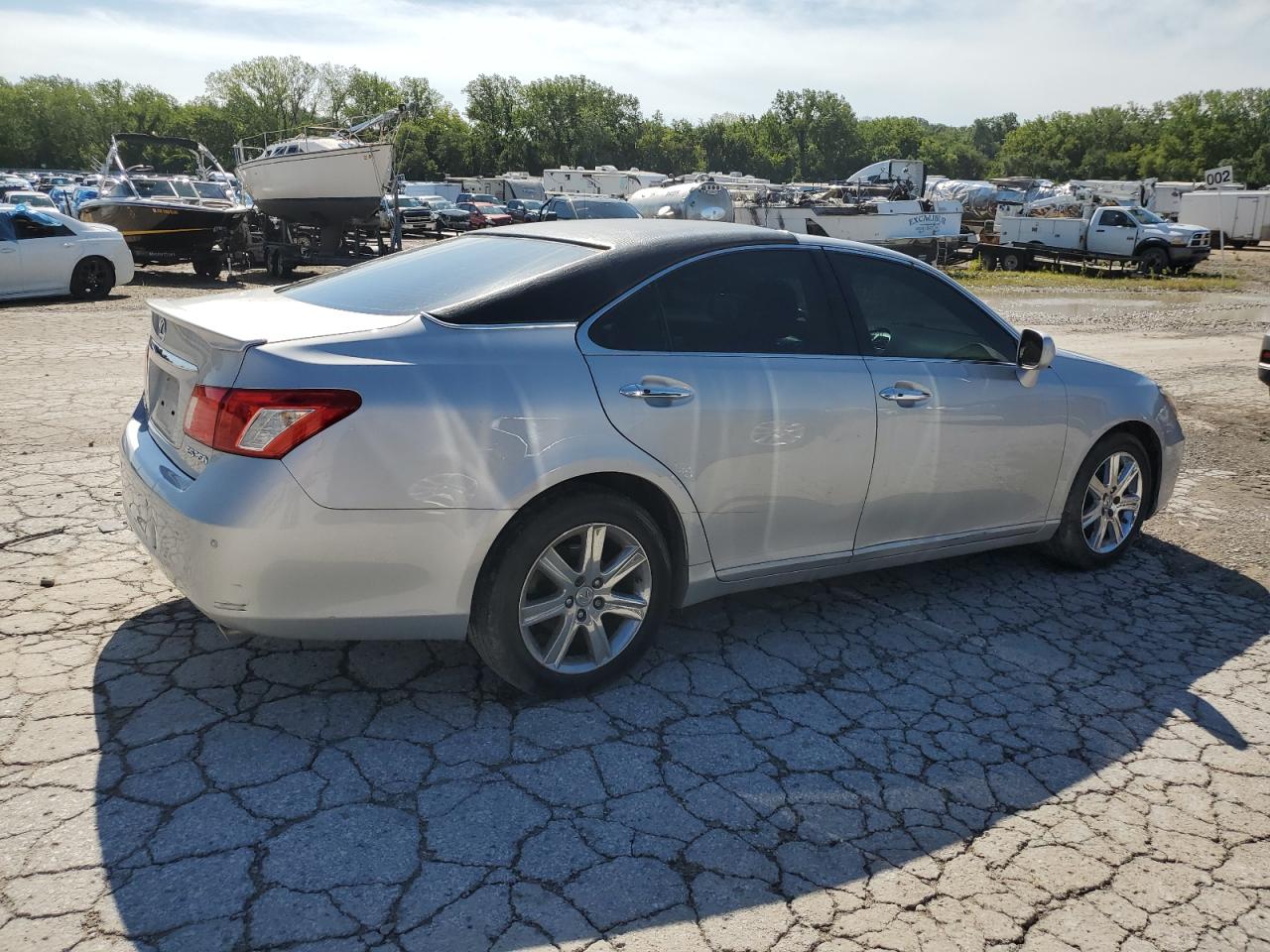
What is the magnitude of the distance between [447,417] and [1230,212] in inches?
1807

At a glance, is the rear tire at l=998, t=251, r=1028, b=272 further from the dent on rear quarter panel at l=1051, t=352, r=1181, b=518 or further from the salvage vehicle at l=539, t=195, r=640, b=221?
the dent on rear quarter panel at l=1051, t=352, r=1181, b=518

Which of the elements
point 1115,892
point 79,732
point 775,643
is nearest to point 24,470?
point 79,732

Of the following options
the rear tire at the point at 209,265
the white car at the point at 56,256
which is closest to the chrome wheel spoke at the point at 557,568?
the white car at the point at 56,256

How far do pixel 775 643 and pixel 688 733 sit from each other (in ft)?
2.85

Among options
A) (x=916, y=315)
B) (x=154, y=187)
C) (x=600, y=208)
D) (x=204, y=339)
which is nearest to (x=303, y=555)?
(x=204, y=339)

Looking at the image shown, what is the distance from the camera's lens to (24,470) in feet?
19.1

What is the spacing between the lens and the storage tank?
2808cm

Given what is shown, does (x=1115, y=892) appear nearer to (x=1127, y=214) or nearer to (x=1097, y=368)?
(x=1097, y=368)

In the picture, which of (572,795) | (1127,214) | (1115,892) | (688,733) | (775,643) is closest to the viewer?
(1115,892)

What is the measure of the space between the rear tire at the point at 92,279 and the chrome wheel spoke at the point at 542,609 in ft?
47.1

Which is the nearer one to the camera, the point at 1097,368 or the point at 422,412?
the point at 422,412

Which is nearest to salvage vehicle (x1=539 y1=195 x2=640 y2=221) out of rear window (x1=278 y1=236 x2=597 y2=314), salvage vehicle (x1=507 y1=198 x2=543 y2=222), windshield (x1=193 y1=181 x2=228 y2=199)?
windshield (x1=193 y1=181 x2=228 y2=199)

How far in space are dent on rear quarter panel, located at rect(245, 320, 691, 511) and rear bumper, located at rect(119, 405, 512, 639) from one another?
0.07 m

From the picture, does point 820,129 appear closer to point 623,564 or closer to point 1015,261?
point 1015,261
